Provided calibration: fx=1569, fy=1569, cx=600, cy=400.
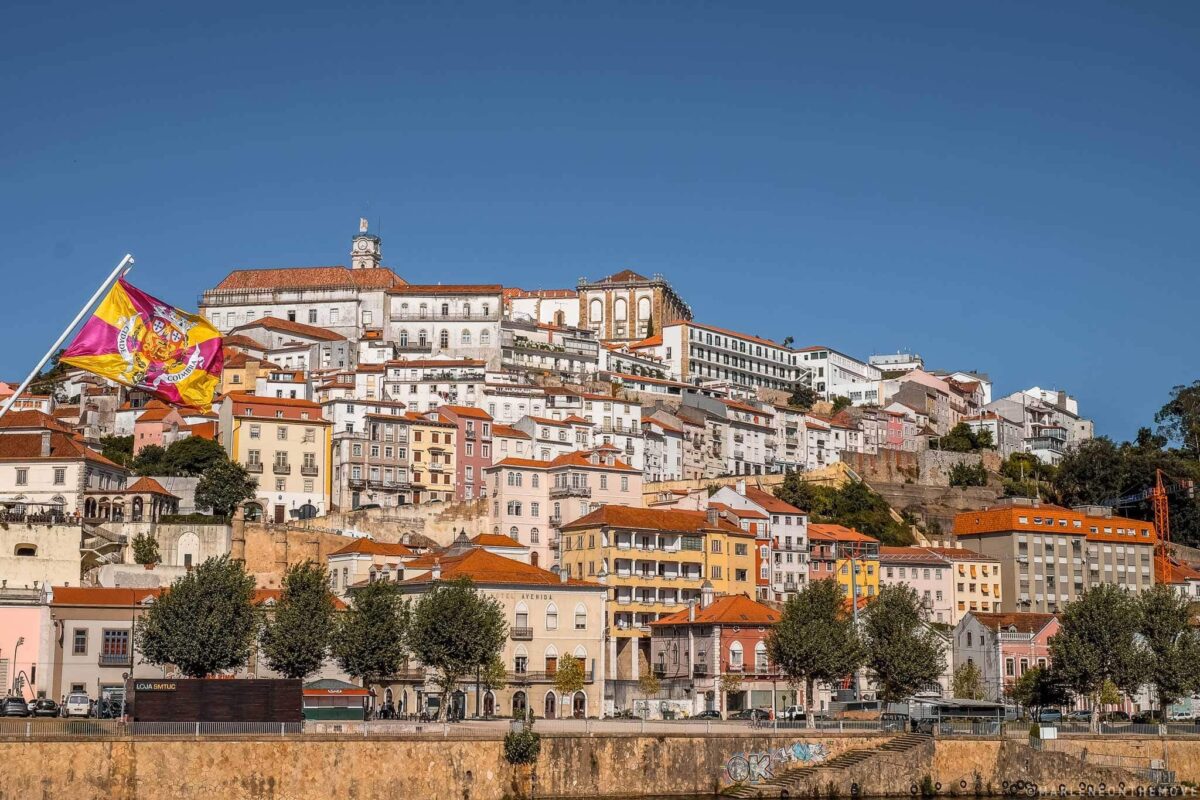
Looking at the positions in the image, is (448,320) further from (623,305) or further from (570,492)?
(570,492)

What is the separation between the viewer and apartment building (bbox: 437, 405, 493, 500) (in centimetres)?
11956

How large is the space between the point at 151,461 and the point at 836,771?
6548 centimetres

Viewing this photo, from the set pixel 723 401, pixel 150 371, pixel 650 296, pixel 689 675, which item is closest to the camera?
pixel 150 371

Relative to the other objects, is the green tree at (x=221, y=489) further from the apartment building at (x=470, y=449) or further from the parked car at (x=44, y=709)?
the parked car at (x=44, y=709)

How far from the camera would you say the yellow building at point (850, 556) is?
10888 centimetres

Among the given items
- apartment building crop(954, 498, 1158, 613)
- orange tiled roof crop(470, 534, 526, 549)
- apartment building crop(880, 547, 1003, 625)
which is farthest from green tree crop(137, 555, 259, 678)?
apartment building crop(954, 498, 1158, 613)

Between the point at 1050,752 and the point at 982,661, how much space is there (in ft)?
106

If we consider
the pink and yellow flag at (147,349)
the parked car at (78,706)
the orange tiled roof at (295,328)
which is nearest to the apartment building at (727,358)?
the orange tiled roof at (295,328)

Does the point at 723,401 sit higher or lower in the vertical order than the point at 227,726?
higher

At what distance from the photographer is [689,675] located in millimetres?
86875

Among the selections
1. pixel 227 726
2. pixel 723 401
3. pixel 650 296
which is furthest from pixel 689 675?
pixel 650 296

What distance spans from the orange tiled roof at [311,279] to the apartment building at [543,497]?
5358cm

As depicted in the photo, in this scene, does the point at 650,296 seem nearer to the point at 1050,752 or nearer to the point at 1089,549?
the point at 1089,549

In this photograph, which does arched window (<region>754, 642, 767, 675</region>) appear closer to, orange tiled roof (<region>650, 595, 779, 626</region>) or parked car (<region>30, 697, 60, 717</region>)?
orange tiled roof (<region>650, 595, 779, 626</region>)
